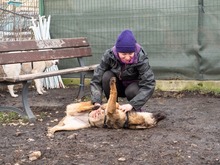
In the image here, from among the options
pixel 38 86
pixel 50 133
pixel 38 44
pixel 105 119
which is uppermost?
pixel 38 44

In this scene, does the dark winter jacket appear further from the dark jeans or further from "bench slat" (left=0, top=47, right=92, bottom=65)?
"bench slat" (left=0, top=47, right=92, bottom=65)

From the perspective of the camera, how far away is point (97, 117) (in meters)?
4.84

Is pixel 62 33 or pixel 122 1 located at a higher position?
pixel 122 1

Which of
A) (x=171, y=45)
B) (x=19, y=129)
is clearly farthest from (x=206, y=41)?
(x=19, y=129)

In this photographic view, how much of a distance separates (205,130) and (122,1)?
157 inches

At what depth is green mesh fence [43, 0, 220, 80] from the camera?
7.71 meters

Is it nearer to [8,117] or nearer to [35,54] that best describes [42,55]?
[35,54]

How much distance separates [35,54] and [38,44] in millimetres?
266

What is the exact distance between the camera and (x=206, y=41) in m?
7.73

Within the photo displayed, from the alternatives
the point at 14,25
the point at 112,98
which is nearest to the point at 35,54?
the point at 14,25

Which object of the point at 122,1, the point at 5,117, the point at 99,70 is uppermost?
the point at 122,1

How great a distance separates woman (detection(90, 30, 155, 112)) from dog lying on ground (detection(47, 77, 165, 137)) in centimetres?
9

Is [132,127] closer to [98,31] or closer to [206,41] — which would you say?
[206,41]

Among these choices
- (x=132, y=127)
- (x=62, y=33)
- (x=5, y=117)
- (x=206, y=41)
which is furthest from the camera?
(x=62, y=33)
